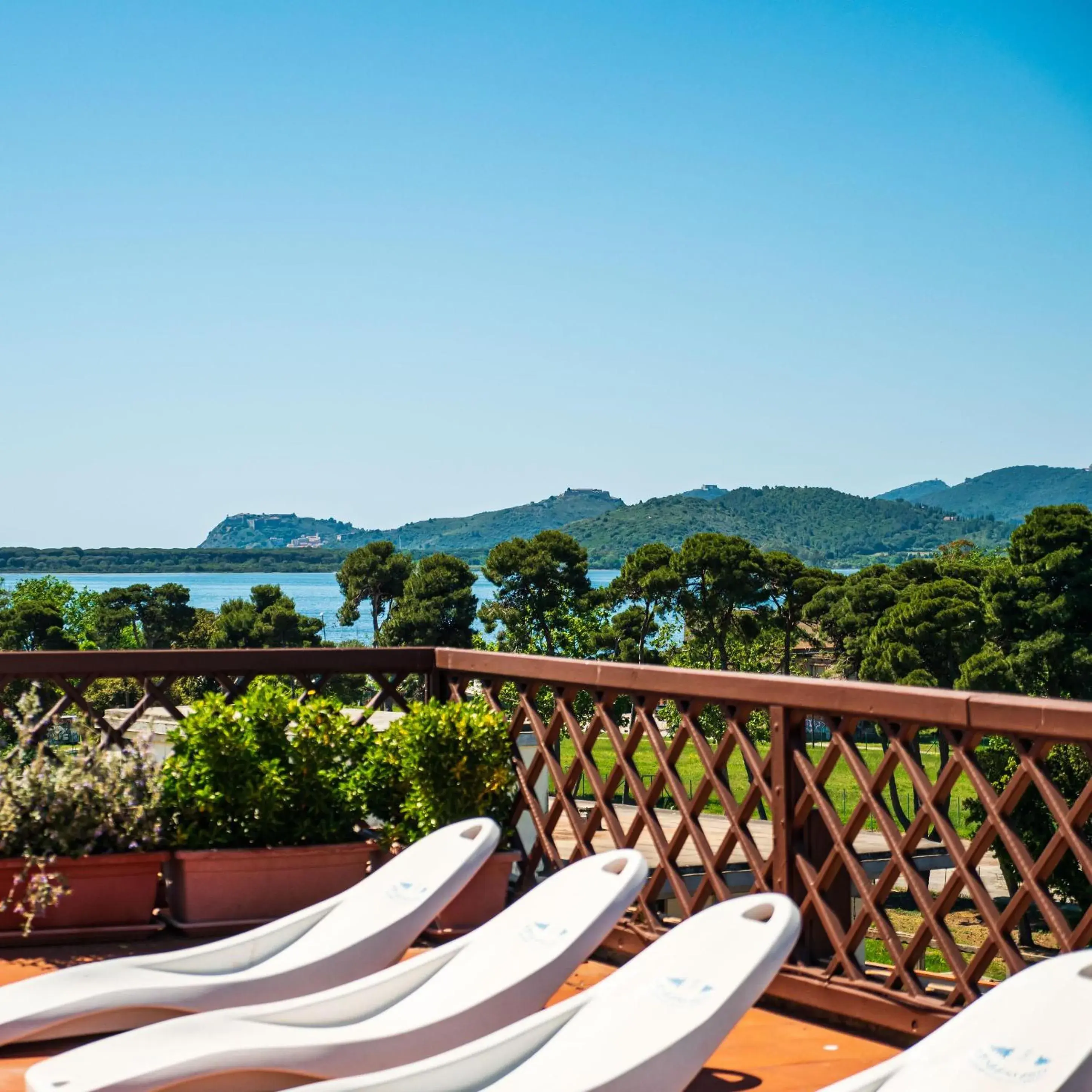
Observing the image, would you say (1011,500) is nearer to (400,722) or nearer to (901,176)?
(901,176)

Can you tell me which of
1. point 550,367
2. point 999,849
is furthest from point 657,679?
point 550,367

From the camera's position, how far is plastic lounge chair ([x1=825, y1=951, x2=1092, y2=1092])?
2.03 m

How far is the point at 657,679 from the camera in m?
3.88

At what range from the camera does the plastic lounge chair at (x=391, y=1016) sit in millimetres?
2617

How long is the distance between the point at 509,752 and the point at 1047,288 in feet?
135

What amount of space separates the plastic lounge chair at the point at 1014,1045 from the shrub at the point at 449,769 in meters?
2.40

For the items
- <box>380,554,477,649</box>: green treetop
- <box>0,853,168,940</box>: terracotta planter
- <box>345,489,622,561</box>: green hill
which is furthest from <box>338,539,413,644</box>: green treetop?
<box>345,489,622,561</box>: green hill

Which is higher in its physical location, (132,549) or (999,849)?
(132,549)

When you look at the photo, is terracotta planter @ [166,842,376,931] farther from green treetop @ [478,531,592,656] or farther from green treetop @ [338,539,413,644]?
green treetop @ [338,539,413,644]

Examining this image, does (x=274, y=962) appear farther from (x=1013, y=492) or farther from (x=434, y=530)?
(x=1013, y=492)

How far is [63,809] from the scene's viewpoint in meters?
4.23

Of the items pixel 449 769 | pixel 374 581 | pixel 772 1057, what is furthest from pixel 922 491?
pixel 772 1057

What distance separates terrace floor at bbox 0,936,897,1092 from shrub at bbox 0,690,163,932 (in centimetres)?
114

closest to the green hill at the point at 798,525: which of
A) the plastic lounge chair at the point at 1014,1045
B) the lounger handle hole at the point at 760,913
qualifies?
the lounger handle hole at the point at 760,913
